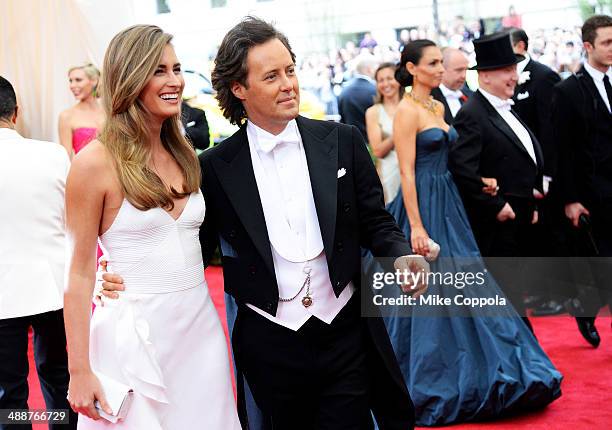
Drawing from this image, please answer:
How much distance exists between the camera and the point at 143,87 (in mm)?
2938

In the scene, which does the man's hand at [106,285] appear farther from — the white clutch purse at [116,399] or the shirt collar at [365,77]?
the shirt collar at [365,77]

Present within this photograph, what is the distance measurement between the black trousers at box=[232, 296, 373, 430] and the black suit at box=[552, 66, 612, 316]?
137 inches

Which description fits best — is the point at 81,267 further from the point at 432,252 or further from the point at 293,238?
the point at 432,252

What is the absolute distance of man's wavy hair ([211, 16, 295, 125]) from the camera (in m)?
3.21

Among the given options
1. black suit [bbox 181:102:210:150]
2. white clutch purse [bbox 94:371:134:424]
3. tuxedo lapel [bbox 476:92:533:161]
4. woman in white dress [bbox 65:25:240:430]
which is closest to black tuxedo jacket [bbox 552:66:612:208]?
tuxedo lapel [bbox 476:92:533:161]

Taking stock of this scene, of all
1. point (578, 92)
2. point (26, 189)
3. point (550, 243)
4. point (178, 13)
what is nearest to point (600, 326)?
point (550, 243)

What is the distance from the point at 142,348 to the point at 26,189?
5.58 feet

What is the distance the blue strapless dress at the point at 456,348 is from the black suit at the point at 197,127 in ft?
8.30

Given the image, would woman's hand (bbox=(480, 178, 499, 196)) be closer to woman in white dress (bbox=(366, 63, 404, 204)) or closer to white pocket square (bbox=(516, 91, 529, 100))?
woman in white dress (bbox=(366, 63, 404, 204))

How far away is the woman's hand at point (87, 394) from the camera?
2803 mm

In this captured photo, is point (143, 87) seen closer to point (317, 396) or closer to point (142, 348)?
point (142, 348)

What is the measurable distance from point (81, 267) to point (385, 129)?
5.13 m

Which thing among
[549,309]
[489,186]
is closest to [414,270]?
[489,186]

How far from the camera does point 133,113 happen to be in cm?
296
